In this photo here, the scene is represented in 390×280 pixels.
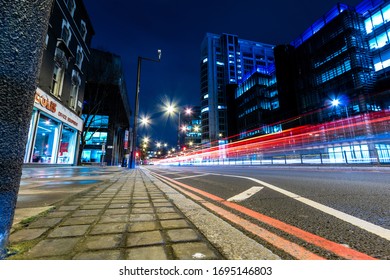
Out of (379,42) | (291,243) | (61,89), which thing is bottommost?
(291,243)

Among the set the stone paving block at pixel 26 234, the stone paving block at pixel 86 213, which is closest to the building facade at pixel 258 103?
the stone paving block at pixel 86 213

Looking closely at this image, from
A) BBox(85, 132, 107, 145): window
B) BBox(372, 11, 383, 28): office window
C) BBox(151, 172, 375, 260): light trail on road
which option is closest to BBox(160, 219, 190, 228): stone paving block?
BBox(151, 172, 375, 260): light trail on road

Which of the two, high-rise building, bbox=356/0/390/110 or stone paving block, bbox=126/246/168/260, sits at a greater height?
high-rise building, bbox=356/0/390/110

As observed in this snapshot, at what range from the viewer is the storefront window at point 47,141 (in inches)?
518

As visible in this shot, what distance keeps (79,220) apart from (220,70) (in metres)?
96.7

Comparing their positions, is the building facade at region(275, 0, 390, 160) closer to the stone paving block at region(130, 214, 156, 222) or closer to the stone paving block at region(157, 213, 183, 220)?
the stone paving block at region(157, 213, 183, 220)

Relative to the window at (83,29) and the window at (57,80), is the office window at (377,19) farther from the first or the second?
the window at (57,80)

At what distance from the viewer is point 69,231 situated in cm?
164

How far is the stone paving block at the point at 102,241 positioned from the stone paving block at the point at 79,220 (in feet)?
1.48

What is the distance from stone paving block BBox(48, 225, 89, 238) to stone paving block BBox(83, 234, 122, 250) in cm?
18

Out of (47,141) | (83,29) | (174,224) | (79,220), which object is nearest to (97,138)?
(83,29)

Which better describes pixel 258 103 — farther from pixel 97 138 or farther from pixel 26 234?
pixel 26 234

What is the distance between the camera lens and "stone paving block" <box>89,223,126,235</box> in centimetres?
165
